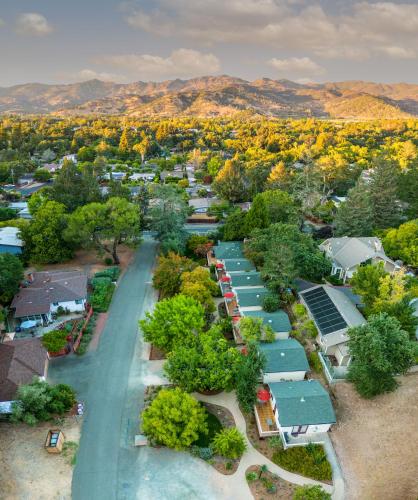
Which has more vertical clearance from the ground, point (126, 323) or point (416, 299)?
point (416, 299)

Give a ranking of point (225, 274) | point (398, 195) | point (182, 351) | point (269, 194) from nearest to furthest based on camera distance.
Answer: point (182, 351)
point (225, 274)
point (269, 194)
point (398, 195)

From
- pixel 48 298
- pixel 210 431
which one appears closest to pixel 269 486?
pixel 210 431

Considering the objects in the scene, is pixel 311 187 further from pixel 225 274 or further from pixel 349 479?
pixel 349 479

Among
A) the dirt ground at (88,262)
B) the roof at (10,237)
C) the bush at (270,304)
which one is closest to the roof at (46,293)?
the dirt ground at (88,262)

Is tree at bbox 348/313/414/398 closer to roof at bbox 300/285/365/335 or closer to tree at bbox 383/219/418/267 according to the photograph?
roof at bbox 300/285/365/335

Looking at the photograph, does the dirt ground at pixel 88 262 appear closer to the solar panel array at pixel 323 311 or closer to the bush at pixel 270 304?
the bush at pixel 270 304

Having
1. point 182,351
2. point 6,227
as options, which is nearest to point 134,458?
point 182,351
